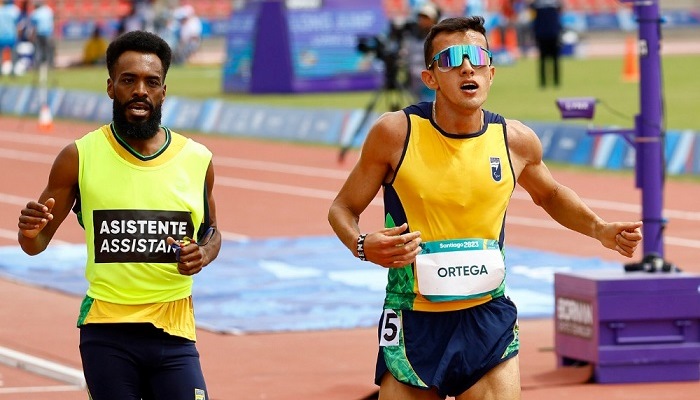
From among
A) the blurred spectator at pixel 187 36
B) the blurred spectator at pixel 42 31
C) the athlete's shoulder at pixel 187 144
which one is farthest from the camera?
the blurred spectator at pixel 187 36

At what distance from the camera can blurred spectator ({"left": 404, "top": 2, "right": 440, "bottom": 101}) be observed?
21.1 m

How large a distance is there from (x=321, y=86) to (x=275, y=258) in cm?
2180

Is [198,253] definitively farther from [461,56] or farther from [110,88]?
[461,56]

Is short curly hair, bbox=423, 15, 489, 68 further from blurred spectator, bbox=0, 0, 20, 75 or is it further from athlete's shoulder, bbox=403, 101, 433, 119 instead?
blurred spectator, bbox=0, 0, 20, 75

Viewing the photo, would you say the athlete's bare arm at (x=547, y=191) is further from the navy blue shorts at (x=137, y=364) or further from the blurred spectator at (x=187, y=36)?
the blurred spectator at (x=187, y=36)

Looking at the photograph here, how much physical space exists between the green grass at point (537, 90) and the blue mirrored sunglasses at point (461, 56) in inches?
701

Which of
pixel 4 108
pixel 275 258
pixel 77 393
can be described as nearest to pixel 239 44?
pixel 4 108

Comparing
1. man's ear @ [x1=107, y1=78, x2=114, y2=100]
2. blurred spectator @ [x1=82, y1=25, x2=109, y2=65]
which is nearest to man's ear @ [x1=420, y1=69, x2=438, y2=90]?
man's ear @ [x1=107, y1=78, x2=114, y2=100]

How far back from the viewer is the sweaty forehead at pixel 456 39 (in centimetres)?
646

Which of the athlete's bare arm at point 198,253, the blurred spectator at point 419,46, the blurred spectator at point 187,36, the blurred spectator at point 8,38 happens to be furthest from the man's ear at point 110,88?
the blurred spectator at point 187,36

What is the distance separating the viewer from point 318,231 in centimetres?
1770

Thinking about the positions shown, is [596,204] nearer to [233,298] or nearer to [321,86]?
[233,298]

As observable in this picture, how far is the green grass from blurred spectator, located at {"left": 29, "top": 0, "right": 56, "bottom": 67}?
668 mm

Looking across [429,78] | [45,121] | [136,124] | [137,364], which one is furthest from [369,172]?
[45,121]
